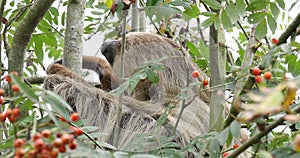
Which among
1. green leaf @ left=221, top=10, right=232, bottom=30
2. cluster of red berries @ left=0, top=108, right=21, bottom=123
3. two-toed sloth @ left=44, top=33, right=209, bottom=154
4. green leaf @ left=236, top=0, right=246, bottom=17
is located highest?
green leaf @ left=236, top=0, right=246, bottom=17

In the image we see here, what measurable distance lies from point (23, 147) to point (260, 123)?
0.61 meters

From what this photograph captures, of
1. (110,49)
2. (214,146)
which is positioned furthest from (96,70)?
(214,146)

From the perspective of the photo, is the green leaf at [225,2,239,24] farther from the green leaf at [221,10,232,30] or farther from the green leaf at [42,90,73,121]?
the green leaf at [42,90,73,121]

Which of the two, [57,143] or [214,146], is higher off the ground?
[57,143]

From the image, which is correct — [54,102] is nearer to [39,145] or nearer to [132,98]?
[39,145]

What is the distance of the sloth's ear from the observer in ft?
14.0

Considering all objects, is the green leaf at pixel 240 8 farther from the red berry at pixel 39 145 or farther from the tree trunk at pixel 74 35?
the red berry at pixel 39 145

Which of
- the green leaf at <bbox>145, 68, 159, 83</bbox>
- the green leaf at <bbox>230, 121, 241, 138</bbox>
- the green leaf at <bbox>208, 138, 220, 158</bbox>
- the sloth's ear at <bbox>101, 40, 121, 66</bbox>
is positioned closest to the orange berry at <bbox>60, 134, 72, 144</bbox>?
the green leaf at <bbox>230, 121, 241, 138</bbox>

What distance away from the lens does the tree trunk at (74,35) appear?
3881 millimetres

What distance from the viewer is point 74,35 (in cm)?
391

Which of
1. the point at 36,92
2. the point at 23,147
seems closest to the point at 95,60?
the point at 36,92

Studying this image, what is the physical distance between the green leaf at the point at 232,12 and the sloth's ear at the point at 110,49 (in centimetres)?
147

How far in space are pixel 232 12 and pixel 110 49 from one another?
6.19 ft

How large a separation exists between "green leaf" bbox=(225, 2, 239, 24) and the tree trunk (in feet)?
4.59
